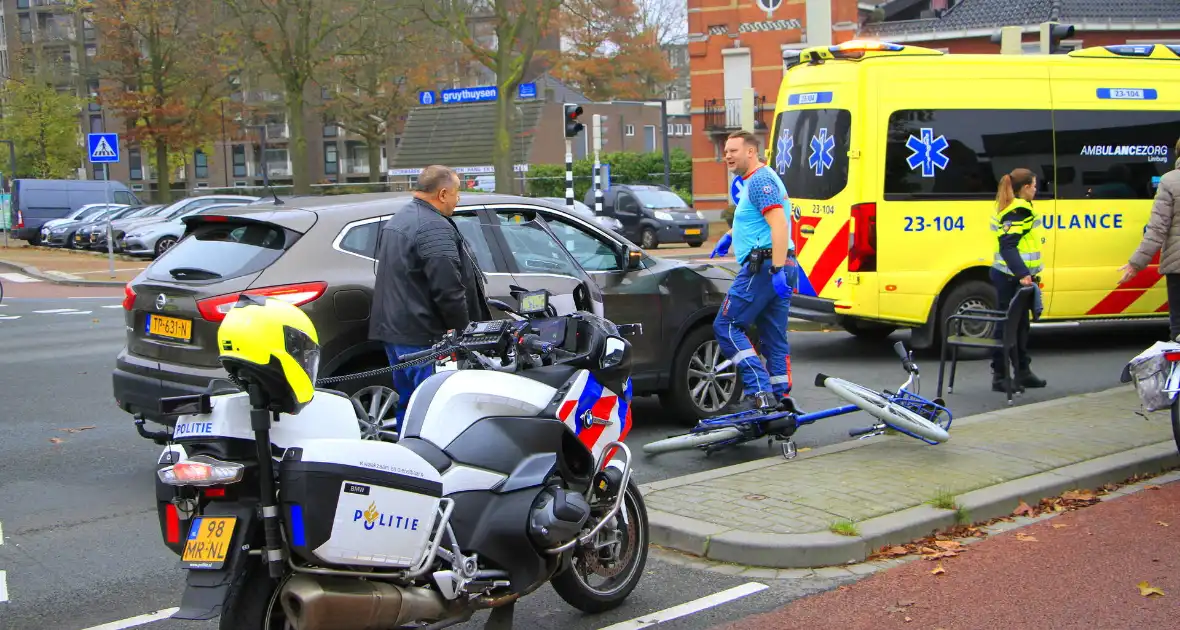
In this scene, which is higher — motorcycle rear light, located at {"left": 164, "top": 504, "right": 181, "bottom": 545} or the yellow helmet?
the yellow helmet

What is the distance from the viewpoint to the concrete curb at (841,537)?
558cm

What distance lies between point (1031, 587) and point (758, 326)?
298 centimetres

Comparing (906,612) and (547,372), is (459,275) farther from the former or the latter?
(906,612)

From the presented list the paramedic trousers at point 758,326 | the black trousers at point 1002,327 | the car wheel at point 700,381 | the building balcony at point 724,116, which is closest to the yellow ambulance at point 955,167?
the black trousers at point 1002,327

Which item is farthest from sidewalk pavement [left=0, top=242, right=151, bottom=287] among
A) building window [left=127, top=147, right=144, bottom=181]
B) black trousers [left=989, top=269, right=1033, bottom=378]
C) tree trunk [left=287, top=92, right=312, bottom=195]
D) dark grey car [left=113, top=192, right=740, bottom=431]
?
building window [left=127, top=147, right=144, bottom=181]

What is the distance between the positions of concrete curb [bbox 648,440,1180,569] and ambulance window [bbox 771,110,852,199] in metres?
5.06

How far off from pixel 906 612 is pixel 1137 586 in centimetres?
109

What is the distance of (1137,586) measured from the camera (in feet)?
17.1

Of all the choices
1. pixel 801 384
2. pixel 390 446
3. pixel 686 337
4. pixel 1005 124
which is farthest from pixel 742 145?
pixel 1005 124

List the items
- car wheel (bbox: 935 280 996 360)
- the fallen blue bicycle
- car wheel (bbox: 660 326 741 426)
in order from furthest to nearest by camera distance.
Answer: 1. car wheel (bbox: 935 280 996 360)
2. car wheel (bbox: 660 326 741 426)
3. the fallen blue bicycle

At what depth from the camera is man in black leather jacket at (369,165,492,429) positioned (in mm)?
6164

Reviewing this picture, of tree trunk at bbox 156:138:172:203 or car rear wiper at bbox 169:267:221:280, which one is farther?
tree trunk at bbox 156:138:172:203

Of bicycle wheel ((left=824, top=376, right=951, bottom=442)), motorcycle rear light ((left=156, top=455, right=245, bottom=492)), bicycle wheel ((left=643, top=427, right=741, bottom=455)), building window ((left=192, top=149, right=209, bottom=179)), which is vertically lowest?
bicycle wheel ((left=643, top=427, right=741, bottom=455))

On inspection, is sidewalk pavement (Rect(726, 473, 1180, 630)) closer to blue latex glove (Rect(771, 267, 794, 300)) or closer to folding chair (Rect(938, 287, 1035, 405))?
blue latex glove (Rect(771, 267, 794, 300))
